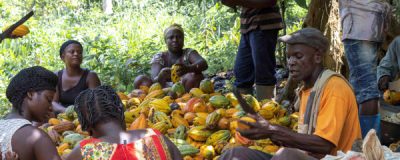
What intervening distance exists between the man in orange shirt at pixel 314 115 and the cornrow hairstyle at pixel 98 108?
748mm

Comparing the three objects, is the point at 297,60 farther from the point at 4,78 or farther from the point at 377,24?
the point at 4,78

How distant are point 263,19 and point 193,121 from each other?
1438 mm

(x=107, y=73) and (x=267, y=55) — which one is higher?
(x=267, y=55)

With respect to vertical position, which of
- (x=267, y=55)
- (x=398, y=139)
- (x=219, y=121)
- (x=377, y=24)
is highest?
(x=377, y=24)

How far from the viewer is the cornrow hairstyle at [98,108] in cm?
273

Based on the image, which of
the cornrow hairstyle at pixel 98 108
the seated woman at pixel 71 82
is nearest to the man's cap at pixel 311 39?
the cornrow hairstyle at pixel 98 108

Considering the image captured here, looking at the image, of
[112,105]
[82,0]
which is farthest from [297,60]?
[82,0]

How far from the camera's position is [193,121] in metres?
4.64

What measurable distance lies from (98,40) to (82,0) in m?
6.76

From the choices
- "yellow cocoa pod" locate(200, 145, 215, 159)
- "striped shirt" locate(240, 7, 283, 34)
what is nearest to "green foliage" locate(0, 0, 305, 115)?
"striped shirt" locate(240, 7, 283, 34)

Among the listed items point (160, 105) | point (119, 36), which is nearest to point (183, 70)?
point (160, 105)

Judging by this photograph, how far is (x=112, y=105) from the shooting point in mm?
2760

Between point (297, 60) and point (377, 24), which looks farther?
point (377, 24)

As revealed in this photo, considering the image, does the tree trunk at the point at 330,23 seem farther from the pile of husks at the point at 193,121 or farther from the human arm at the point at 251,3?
the pile of husks at the point at 193,121
